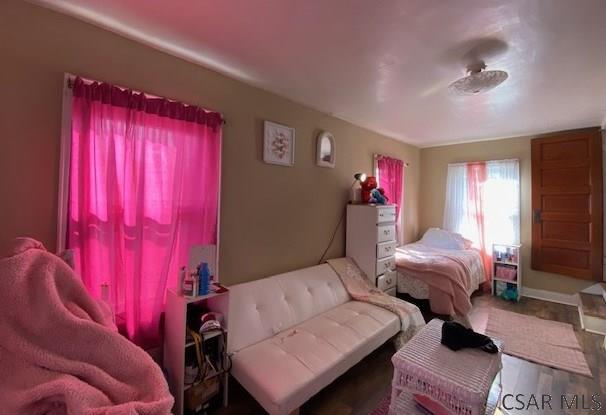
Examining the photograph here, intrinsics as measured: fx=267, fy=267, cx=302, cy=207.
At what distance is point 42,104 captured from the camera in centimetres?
142

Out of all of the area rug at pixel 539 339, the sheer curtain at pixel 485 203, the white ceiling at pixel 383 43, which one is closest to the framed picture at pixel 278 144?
the white ceiling at pixel 383 43

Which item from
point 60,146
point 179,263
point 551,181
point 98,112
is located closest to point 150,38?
point 98,112

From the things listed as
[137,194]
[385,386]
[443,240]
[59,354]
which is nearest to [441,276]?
[443,240]

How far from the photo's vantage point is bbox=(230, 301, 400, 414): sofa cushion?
4.85ft

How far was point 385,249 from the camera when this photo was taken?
10.1 feet

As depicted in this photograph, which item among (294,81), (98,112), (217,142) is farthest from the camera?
(294,81)

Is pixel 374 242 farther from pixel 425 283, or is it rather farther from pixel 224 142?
pixel 224 142

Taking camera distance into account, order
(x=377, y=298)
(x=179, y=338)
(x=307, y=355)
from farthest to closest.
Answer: (x=377, y=298)
(x=307, y=355)
(x=179, y=338)

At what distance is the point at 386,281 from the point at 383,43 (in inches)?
94.8

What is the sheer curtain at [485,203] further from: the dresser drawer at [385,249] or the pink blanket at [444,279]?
the dresser drawer at [385,249]

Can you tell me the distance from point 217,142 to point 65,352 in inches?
59.6

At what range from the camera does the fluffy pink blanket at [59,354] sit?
0.89m

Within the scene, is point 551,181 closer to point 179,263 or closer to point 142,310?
point 179,263

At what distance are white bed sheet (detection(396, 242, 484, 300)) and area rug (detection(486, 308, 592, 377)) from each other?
0.46 metres
